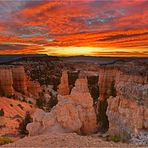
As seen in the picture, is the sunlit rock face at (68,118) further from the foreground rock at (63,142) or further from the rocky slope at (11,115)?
the rocky slope at (11,115)

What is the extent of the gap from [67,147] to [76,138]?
1.29m

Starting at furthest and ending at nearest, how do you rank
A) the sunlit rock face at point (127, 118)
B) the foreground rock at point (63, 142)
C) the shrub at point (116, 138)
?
the shrub at point (116, 138) < the sunlit rock face at point (127, 118) < the foreground rock at point (63, 142)

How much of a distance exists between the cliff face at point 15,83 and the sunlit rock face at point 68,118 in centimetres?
3549

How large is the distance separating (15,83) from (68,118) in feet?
145

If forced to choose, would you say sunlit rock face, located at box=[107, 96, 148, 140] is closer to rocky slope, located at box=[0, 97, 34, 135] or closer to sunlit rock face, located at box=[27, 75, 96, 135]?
sunlit rock face, located at box=[27, 75, 96, 135]

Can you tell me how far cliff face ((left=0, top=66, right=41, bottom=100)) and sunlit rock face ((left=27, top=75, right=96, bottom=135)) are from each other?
35.5 meters

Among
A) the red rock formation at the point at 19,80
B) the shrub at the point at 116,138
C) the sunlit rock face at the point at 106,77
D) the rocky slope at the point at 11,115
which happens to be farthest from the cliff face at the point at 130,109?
the red rock formation at the point at 19,80

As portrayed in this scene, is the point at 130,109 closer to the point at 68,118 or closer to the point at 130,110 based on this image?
the point at 130,110

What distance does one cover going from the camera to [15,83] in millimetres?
60938

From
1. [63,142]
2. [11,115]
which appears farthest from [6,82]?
[63,142]

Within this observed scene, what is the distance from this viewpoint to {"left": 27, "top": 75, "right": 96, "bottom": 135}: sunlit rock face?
17578 millimetres

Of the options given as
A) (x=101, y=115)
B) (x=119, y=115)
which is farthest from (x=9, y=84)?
(x=119, y=115)

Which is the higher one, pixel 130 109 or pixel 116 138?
pixel 130 109

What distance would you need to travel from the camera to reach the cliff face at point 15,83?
55562 millimetres
